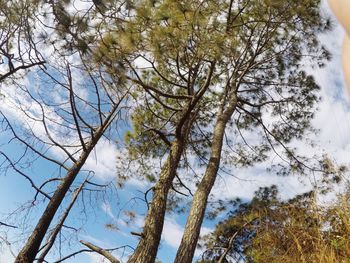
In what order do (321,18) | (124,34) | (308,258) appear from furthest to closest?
(321,18) < (124,34) < (308,258)

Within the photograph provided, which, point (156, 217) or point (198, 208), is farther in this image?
point (198, 208)

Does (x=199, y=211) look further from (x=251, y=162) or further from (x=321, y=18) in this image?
(x=321, y=18)

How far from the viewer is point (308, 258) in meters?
3.47

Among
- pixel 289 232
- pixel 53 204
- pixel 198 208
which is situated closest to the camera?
pixel 289 232

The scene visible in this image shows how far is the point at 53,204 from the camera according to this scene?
5.90m

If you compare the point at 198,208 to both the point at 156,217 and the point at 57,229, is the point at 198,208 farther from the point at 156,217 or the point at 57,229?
the point at 57,229

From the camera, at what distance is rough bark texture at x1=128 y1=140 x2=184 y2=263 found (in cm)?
395

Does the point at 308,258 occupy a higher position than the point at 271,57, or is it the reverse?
the point at 271,57

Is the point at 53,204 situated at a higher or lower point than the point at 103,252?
higher

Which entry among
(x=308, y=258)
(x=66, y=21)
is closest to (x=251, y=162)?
(x=308, y=258)

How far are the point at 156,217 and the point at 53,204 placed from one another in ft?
7.41

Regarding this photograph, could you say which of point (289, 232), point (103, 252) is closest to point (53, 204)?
point (103, 252)

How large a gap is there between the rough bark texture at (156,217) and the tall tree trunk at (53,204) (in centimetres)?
181

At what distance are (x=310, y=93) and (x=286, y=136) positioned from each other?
0.80 metres
